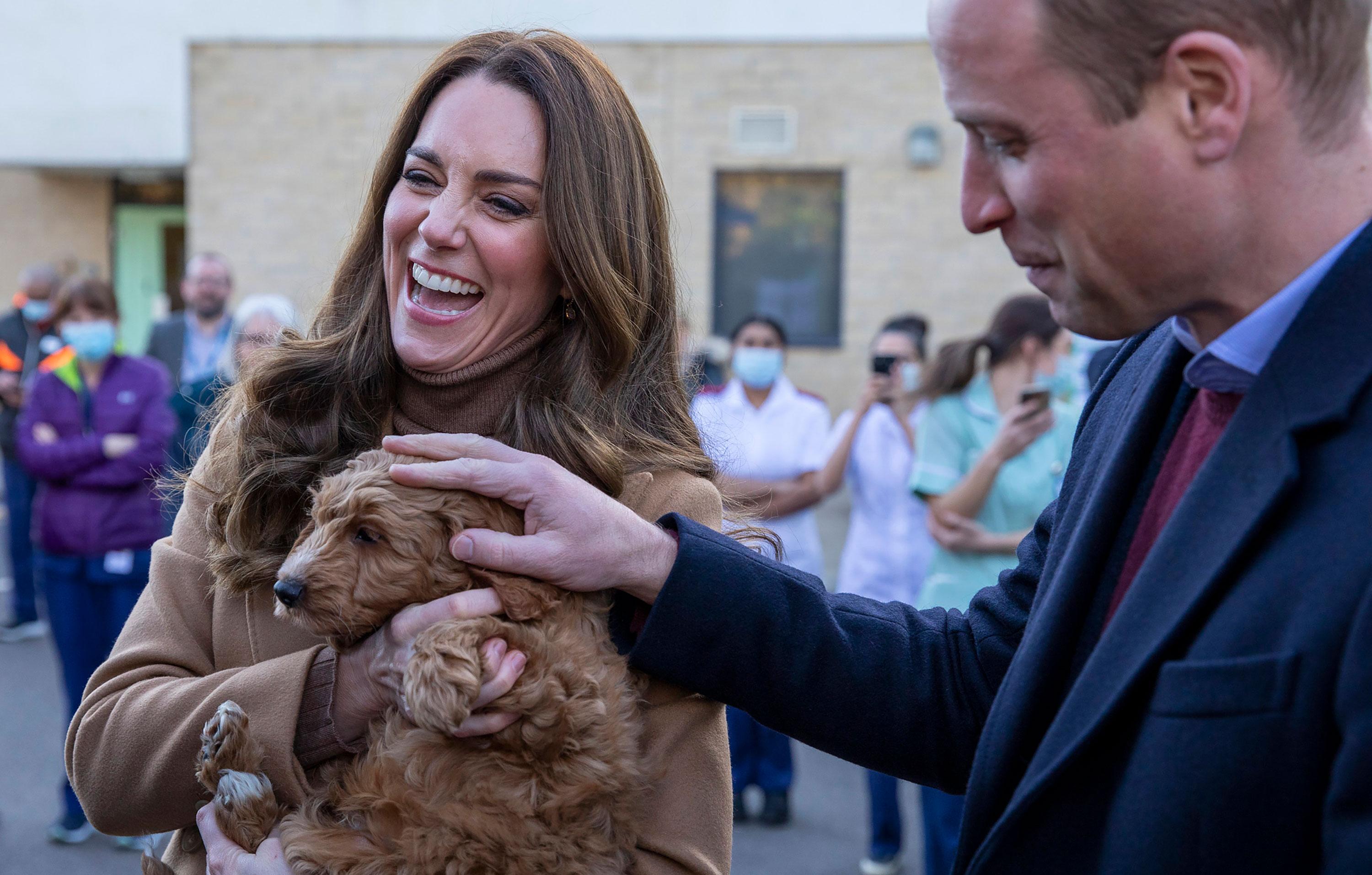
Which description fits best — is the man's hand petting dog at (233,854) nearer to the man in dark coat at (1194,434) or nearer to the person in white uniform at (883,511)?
the man in dark coat at (1194,434)

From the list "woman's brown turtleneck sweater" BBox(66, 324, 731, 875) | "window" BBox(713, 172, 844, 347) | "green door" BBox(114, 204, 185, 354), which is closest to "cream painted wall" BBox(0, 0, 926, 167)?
"green door" BBox(114, 204, 185, 354)

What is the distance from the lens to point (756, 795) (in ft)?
24.2

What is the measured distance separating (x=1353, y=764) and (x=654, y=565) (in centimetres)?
125

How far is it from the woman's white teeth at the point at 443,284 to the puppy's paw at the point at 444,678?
730 millimetres

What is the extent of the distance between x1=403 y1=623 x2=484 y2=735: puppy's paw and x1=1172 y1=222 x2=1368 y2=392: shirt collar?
1.31 m

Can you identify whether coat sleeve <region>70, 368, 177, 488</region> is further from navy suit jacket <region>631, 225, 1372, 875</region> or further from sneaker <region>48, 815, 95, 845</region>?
navy suit jacket <region>631, 225, 1372, 875</region>

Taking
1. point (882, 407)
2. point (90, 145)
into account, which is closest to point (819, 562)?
point (882, 407)

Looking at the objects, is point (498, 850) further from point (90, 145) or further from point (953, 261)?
point (90, 145)

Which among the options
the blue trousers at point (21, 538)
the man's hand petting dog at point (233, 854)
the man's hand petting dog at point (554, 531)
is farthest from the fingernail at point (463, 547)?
the blue trousers at point (21, 538)

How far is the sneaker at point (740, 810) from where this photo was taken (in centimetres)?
693

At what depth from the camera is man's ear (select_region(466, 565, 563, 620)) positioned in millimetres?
2227

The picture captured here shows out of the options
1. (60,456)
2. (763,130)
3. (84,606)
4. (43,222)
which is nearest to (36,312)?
(60,456)

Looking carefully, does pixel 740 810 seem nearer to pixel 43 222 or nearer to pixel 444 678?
pixel 444 678

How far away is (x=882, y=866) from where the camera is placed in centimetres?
621
